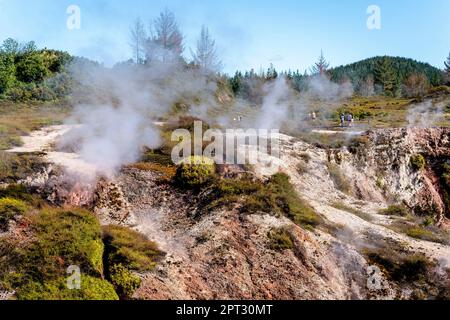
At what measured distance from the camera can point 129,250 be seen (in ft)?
41.9

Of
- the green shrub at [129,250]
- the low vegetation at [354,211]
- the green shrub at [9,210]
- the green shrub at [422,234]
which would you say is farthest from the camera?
the low vegetation at [354,211]

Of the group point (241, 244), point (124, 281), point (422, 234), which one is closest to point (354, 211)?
point (422, 234)

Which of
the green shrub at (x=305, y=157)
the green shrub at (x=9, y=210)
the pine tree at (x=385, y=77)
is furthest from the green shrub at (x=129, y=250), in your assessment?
the pine tree at (x=385, y=77)

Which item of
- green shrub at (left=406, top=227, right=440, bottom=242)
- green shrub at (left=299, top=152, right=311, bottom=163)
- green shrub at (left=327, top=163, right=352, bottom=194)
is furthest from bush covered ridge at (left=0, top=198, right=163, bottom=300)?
green shrub at (left=327, top=163, right=352, bottom=194)

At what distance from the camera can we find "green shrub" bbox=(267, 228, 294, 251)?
42.6 feet

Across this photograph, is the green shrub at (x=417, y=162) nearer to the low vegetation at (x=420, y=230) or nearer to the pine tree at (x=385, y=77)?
the low vegetation at (x=420, y=230)

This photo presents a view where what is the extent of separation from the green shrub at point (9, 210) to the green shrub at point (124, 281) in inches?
128

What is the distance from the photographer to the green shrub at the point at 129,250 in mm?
12414

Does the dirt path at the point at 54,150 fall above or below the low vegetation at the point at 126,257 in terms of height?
above

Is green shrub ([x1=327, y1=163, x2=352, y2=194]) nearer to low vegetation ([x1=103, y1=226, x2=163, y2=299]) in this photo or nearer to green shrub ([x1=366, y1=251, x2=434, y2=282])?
green shrub ([x1=366, y1=251, x2=434, y2=282])

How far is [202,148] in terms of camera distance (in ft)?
62.0
